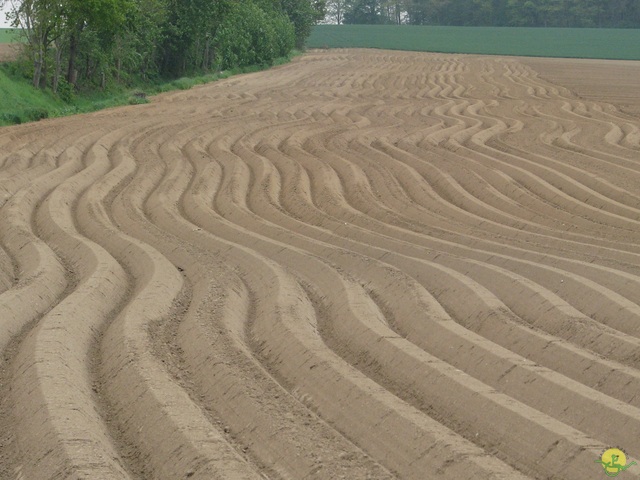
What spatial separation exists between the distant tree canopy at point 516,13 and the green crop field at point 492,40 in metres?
16.0

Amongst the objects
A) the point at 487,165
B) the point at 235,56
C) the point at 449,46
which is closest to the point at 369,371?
the point at 487,165

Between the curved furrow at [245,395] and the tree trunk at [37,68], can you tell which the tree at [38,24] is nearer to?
the tree trunk at [37,68]

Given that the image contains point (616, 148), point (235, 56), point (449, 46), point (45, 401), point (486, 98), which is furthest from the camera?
point (449, 46)

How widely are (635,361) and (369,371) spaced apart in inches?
57.8

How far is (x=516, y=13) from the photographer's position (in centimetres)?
8988

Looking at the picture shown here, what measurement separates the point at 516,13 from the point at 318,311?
87828 millimetres

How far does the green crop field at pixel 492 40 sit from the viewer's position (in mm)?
59125

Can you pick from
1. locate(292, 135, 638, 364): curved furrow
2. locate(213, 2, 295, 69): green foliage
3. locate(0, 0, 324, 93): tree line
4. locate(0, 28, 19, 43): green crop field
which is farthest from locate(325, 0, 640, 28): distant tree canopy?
locate(292, 135, 638, 364): curved furrow

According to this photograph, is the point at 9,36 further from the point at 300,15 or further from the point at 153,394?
the point at 153,394

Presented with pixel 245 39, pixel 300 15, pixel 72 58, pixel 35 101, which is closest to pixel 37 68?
pixel 35 101

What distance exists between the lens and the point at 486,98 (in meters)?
24.2

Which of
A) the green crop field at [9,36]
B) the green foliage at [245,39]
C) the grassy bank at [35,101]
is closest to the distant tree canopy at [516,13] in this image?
the green crop field at [9,36]

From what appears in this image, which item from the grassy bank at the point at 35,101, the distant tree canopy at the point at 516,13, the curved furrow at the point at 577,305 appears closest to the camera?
the curved furrow at the point at 577,305

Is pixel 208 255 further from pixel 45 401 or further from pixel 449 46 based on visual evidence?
pixel 449 46
